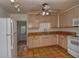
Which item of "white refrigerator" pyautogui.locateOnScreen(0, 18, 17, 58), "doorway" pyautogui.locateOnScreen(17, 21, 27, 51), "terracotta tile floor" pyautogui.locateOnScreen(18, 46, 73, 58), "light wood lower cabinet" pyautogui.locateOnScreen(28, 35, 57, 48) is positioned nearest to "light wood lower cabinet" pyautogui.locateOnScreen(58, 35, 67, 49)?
"terracotta tile floor" pyautogui.locateOnScreen(18, 46, 73, 58)

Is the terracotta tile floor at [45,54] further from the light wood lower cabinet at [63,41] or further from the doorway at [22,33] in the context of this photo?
the doorway at [22,33]

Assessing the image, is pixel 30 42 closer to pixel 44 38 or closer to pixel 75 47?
pixel 44 38

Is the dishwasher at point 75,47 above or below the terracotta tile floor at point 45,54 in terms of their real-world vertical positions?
above

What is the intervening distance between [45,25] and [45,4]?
3.67m

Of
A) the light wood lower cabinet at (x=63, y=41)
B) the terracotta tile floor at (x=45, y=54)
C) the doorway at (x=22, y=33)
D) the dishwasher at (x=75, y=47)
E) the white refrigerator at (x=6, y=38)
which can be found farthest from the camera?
the doorway at (x=22, y=33)

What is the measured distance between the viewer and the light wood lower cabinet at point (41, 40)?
7574mm

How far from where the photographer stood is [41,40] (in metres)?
7.82

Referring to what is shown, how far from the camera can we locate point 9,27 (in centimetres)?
380

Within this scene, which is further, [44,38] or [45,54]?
[44,38]

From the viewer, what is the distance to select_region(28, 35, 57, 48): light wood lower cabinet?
24.8 ft

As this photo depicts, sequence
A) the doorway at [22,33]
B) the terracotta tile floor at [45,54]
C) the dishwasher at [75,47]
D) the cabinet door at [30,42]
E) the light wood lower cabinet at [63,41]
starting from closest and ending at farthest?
the dishwasher at [75,47]
the terracotta tile floor at [45,54]
the light wood lower cabinet at [63,41]
the doorway at [22,33]
the cabinet door at [30,42]

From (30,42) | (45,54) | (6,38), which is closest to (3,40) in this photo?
(6,38)

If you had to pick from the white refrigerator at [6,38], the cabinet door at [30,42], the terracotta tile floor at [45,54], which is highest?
the white refrigerator at [6,38]

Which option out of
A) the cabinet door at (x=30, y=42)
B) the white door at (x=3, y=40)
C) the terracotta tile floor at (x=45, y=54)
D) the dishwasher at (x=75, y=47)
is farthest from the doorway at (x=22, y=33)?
the white door at (x=3, y=40)
